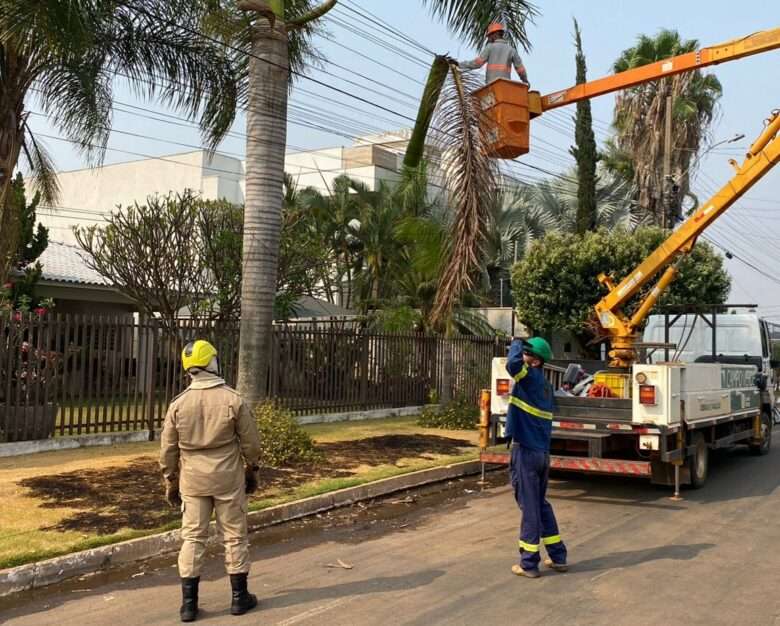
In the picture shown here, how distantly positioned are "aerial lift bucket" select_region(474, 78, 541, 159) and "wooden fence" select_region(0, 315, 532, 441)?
6142 mm

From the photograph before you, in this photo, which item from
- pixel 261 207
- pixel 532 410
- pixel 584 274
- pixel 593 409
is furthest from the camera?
pixel 584 274

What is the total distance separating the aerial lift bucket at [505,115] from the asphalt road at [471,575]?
15.5ft

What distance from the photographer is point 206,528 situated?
4.93 metres

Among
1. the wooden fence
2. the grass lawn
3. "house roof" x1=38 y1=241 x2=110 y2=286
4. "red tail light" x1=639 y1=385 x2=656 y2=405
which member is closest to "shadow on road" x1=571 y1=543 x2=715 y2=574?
"red tail light" x1=639 y1=385 x2=656 y2=405

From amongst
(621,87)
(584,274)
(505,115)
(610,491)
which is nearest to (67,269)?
(584,274)

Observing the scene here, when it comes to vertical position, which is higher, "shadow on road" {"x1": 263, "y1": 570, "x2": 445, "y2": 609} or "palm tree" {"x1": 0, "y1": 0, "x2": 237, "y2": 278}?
"palm tree" {"x1": 0, "y1": 0, "x2": 237, "y2": 278}

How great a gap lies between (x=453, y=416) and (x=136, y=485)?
767 cm

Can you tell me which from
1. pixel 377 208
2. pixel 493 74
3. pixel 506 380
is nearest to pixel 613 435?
pixel 506 380

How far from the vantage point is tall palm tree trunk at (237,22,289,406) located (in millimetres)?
9617

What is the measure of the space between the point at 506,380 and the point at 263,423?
3188mm

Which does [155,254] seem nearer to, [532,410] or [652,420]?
[652,420]

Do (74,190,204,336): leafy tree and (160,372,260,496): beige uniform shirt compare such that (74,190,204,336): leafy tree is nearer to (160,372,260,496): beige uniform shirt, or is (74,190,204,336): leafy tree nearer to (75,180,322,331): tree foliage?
(75,180,322,331): tree foliage

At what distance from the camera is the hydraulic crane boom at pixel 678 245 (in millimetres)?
10516

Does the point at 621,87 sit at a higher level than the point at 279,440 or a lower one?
higher
